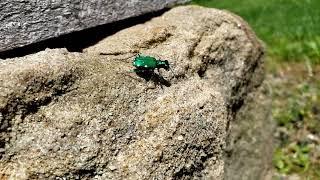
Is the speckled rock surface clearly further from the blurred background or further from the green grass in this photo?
the green grass

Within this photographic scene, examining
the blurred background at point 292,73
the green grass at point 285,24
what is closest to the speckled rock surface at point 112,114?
the blurred background at point 292,73

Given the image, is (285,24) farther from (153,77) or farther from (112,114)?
(112,114)

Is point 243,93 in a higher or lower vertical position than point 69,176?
lower

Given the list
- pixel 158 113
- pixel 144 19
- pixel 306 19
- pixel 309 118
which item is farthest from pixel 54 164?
pixel 306 19

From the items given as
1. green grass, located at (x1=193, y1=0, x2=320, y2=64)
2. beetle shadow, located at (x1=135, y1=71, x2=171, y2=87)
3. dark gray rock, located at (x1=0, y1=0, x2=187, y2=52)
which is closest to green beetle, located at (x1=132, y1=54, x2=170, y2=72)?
beetle shadow, located at (x1=135, y1=71, x2=171, y2=87)

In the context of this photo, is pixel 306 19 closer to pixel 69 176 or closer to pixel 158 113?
pixel 158 113
